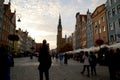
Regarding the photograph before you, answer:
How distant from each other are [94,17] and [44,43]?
5484 cm

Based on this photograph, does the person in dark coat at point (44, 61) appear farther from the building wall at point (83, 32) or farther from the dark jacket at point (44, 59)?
the building wall at point (83, 32)

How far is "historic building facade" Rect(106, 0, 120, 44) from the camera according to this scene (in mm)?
43969

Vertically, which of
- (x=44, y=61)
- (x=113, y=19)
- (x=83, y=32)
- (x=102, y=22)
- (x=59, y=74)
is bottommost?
(x=59, y=74)

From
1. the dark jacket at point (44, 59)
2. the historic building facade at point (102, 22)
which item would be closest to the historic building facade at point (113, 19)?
the historic building facade at point (102, 22)

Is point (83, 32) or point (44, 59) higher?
point (83, 32)

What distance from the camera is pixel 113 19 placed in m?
46.7

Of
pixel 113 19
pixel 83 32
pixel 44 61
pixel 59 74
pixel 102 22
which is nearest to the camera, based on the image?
pixel 44 61

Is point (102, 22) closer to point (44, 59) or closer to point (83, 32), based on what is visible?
point (83, 32)

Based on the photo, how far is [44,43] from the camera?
9359 millimetres

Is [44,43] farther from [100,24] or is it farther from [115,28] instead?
[100,24]

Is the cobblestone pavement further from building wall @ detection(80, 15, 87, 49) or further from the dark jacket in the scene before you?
building wall @ detection(80, 15, 87, 49)

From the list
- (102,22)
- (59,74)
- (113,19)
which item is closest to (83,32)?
(102,22)

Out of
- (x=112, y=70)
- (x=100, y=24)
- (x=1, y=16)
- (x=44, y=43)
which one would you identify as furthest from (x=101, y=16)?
(x=44, y=43)

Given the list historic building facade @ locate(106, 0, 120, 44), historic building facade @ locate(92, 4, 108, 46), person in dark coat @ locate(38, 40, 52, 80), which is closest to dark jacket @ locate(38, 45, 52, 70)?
person in dark coat @ locate(38, 40, 52, 80)
